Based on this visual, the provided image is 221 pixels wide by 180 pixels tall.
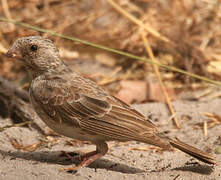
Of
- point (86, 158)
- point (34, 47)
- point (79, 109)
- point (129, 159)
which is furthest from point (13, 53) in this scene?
point (129, 159)

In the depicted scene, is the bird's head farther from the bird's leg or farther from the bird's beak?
the bird's leg

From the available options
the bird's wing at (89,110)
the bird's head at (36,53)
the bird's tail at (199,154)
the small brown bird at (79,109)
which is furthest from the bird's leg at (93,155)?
the bird's head at (36,53)

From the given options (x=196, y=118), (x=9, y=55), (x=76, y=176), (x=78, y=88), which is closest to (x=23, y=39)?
(x=9, y=55)

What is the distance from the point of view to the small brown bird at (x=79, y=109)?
4.26 meters

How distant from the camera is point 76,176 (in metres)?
4.00

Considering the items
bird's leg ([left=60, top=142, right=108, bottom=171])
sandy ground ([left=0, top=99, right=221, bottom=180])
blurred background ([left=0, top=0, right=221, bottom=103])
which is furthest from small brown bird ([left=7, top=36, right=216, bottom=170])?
blurred background ([left=0, top=0, right=221, bottom=103])

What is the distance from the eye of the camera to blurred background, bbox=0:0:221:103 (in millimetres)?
7250

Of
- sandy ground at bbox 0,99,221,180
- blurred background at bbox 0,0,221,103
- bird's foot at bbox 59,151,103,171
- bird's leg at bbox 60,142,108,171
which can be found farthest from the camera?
blurred background at bbox 0,0,221,103

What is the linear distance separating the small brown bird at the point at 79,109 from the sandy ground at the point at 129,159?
0.18m

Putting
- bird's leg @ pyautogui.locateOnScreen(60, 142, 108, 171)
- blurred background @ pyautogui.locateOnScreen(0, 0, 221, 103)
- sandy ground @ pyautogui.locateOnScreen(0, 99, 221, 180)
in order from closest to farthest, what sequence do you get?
1. sandy ground @ pyautogui.locateOnScreen(0, 99, 221, 180)
2. bird's leg @ pyautogui.locateOnScreen(60, 142, 108, 171)
3. blurred background @ pyautogui.locateOnScreen(0, 0, 221, 103)

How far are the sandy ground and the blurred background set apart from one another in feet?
2.60

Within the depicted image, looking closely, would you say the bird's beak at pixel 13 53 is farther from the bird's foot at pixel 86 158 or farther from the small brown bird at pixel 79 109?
the bird's foot at pixel 86 158

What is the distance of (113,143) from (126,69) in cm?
251

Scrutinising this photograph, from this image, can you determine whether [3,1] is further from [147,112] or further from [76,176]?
[76,176]
